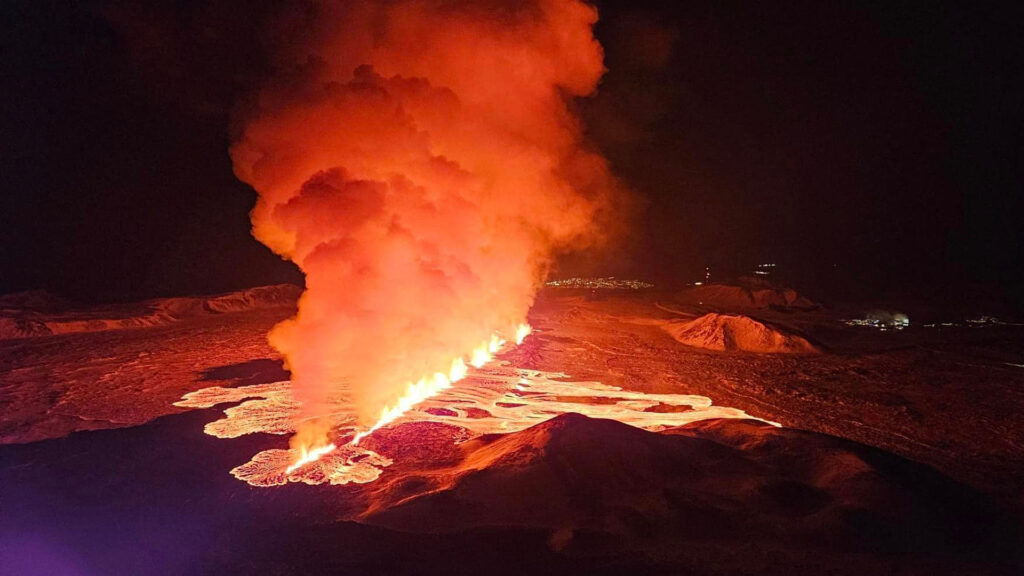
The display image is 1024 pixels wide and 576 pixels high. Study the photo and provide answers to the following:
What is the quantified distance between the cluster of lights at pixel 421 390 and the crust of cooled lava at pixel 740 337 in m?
7.14

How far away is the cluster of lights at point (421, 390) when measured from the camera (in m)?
8.55

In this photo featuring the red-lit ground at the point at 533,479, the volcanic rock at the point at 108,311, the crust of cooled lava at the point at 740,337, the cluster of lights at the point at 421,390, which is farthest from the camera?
the volcanic rock at the point at 108,311

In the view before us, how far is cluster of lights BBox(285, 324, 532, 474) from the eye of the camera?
8.55m

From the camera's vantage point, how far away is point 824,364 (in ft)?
50.8

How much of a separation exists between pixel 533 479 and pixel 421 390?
6376mm

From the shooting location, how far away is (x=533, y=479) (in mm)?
6430

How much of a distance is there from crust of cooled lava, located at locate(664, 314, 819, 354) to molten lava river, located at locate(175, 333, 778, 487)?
6.77m

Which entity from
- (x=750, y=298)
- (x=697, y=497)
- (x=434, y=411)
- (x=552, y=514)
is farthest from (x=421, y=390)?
(x=750, y=298)

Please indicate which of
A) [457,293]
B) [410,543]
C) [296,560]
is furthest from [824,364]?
[296,560]

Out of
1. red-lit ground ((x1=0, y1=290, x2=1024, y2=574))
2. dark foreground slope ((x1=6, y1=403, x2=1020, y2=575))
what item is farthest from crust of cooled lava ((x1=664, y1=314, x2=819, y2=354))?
dark foreground slope ((x1=6, y1=403, x2=1020, y2=575))

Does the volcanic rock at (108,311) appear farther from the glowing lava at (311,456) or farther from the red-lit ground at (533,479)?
the glowing lava at (311,456)

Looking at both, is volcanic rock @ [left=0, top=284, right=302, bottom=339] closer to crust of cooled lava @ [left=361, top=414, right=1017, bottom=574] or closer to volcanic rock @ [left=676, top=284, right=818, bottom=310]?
crust of cooled lava @ [left=361, top=414, right=1017, bottom=574]

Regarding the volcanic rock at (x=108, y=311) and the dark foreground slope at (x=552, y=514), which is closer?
the dark foreground slope at (x=552, y=514)

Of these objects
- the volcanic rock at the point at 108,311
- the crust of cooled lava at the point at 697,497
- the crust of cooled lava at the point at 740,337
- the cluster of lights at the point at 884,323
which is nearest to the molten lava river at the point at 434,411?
the crust of cooled lava at the point at 697,497
